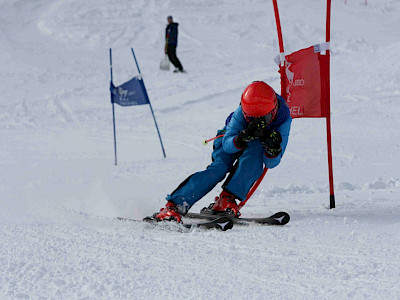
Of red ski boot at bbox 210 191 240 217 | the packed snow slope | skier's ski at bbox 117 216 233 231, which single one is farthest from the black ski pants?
skier's ski at bbox 117 216 233 231

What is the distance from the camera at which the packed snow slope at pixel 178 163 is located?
2.51 metres

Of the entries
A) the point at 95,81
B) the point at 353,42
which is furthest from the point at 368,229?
the point at 353,42

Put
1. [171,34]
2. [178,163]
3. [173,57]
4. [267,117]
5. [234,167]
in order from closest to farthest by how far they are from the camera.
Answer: [267,117] < [234,167] < [178,163] < [173,57] < [171,34]

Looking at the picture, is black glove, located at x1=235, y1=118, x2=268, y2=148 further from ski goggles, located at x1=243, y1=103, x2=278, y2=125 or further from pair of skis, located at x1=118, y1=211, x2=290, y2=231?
pair of skis, located at x1=118, y1=211, x2=290, y2=231

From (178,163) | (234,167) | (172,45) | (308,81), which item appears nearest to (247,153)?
(234,167)

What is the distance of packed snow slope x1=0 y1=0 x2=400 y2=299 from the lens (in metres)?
2.51

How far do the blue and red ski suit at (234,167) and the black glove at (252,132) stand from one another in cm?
7

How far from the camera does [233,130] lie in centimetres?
421

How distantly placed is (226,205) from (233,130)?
0.65 m

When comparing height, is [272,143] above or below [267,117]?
below

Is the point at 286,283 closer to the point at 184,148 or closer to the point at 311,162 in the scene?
the point at 311,162

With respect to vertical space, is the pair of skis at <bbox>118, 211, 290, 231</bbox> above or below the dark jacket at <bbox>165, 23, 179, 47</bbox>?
below

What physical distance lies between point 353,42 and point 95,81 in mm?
8000

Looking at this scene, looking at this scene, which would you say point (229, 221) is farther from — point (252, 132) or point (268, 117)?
point (268, 117)
